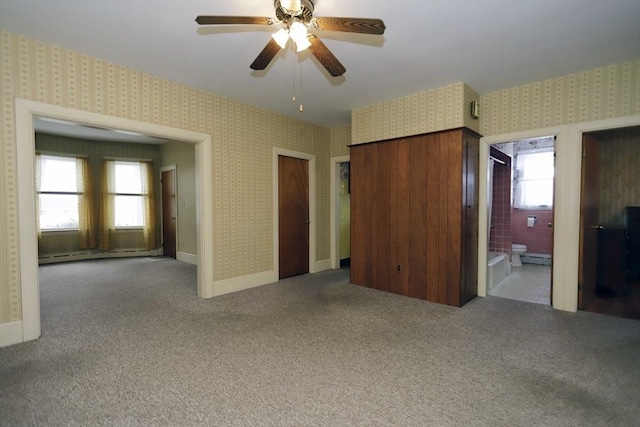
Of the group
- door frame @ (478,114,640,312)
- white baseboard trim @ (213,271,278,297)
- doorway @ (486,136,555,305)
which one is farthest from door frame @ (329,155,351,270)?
door frame @ (478,114,640,312)

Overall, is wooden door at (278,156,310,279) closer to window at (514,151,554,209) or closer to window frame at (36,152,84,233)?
window at (514,151,554,209)

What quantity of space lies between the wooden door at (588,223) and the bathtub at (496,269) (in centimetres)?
93

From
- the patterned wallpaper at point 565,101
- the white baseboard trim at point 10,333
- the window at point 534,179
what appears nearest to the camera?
the white baseboard trim at point 10,333

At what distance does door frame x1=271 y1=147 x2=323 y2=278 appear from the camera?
14.6 feet

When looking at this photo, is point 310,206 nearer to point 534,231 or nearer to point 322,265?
point 322,265

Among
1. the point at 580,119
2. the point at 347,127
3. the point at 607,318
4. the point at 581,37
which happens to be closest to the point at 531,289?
the point at 607,318

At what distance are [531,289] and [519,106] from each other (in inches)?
97.2

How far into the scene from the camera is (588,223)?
3301 mm

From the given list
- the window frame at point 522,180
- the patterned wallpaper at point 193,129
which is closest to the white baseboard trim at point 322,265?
the patterned wallpaper at point 193,129

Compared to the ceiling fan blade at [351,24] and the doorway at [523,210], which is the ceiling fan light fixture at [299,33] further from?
the doorway at [523,210]

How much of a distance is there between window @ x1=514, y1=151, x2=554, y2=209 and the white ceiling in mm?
3331

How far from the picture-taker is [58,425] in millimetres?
1534

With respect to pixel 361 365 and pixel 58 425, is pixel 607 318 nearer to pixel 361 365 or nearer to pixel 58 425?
pixel 361 365

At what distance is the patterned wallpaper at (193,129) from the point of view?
7.89 feet
